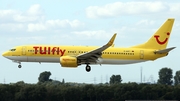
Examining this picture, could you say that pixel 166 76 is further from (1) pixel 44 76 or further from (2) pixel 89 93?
(2) pixel 89 93

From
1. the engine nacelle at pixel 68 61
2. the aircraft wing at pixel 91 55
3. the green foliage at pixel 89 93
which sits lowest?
the green foliage at pixel 89 93

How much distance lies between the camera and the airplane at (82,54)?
89062 millimetres

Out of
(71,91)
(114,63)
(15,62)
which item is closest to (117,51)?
(114,63)

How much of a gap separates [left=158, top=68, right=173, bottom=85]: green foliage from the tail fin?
85.6 meters

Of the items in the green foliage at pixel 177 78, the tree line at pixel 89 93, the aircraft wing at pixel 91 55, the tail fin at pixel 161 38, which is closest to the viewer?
the aircraft wing at pixel 91 55

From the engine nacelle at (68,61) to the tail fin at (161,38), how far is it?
975 cm

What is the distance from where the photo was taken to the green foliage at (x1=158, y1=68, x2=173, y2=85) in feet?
596

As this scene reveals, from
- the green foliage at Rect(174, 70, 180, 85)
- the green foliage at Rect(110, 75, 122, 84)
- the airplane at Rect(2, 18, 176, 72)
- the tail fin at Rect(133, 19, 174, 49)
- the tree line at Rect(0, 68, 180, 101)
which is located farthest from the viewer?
the green foliage at Rect(174, 70, 180, 85)

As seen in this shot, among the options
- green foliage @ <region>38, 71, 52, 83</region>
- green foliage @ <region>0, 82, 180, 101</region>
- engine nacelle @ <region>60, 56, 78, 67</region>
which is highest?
green foliage @ <region>38, 71, 52, 83</region>

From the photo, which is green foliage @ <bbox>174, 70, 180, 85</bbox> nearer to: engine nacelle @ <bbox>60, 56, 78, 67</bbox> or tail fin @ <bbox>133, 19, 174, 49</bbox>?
tail fin @ <bbox>133, 19, 174, 49</bbox>

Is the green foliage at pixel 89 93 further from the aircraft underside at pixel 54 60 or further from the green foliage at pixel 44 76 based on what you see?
the green foliage at pixel 44 76

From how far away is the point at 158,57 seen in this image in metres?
91.4

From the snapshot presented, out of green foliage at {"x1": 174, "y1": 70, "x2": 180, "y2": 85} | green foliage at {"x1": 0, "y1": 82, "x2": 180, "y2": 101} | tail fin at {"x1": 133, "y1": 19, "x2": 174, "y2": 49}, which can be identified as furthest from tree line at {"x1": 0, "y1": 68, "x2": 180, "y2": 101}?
green foliage at {"x1": 174, "y1": 70, "x2": 180, "y2": 85}

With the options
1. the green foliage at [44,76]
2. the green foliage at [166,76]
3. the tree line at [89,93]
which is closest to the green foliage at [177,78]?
the green foliage at [166,76]
